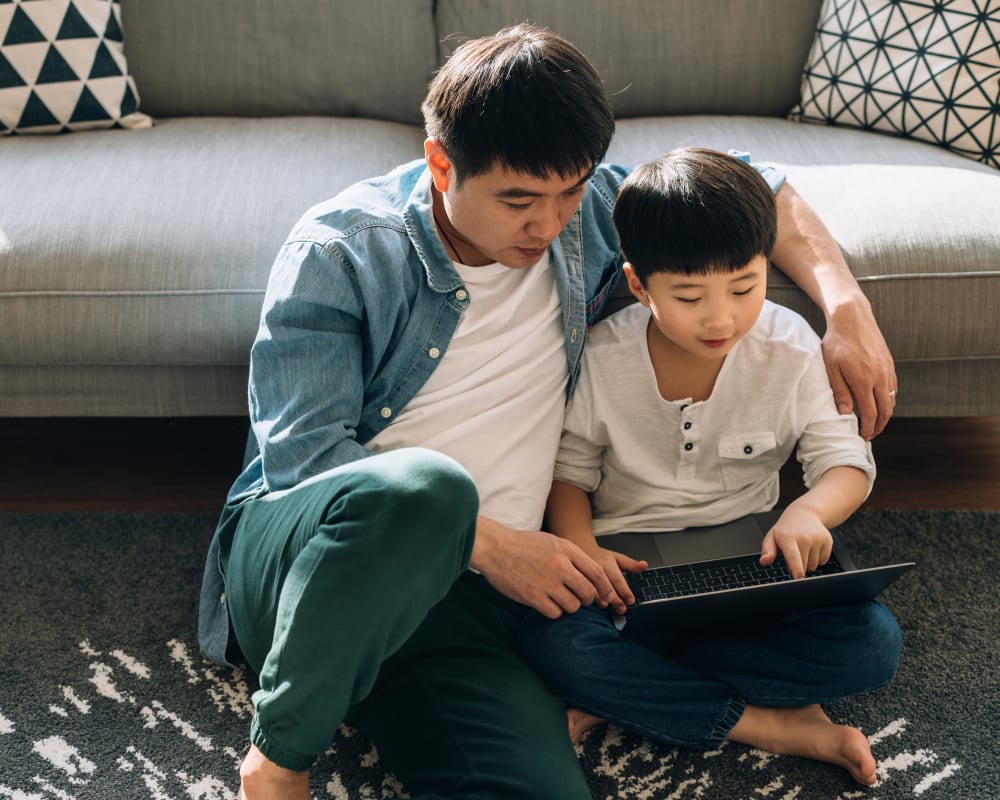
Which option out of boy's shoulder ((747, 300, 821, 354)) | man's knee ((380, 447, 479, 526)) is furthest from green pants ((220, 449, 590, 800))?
boy's shoulder ((747, 300, 821, 354))

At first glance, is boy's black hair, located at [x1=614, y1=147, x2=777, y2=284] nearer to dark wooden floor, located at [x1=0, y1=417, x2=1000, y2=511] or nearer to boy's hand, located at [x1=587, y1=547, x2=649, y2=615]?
boy's hand, located at [x1=587, y1=547, x2=649, y2=615]

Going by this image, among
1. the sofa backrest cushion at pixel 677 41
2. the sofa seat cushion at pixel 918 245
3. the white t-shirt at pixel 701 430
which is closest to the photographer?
the white t-shirt at pixel 701 430

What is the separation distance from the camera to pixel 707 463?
1307 millimetres

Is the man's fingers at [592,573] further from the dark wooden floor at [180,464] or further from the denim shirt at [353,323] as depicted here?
the dark wooden floor at [180,464]

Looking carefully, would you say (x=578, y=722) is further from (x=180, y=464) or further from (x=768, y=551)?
(x=180, y=464)

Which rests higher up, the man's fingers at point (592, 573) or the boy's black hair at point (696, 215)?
the boy's black hair at point (696, 215)

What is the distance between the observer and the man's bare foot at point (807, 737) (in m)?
1.17

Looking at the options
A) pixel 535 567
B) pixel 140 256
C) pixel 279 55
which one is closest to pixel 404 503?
pixel 535 567

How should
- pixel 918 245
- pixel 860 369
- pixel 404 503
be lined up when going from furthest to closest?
pixel 918 245
pixel 860 369
pixel 404 503

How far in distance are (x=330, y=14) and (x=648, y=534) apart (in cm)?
115

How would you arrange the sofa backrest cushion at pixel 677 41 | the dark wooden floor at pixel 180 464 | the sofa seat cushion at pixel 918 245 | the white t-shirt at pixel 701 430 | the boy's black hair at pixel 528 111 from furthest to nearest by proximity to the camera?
the sofa backrest cushion at pixel 677 41 → the dark wooden floor at pixel 180 464 → the sofa seat cushion at pixel 918 245 → the white t-shirt at pixel 701 430 → the boy's black hair at pixel 528 111

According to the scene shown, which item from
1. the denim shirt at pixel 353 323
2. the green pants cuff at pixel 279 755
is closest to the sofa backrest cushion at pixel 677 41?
the denim shirt at pixel 353 323

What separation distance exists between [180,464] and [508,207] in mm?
947

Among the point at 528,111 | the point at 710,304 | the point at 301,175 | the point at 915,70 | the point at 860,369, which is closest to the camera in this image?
the point at 528,111
